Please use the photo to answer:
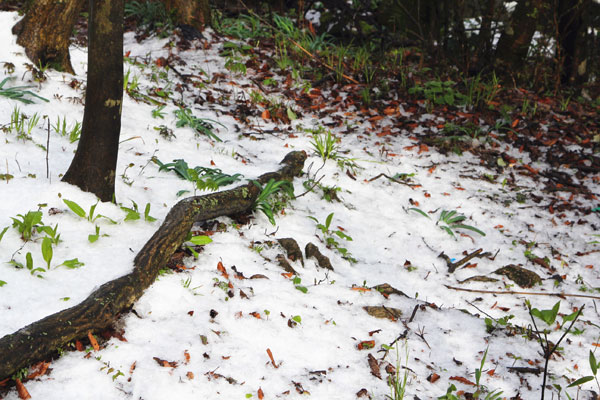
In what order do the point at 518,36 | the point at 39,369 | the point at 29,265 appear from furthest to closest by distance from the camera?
the point at 518,36
the point at 29,265
the point at 39,369

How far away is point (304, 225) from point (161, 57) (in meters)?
3.67

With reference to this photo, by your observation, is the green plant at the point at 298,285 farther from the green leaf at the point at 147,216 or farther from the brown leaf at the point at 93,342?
the brown leaf at the point at 93,342

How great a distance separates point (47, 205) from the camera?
245 cm

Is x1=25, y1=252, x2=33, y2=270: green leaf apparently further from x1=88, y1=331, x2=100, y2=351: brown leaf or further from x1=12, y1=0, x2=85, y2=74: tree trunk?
x1=12, y1=0, x2=85, y2=74: tree trunk

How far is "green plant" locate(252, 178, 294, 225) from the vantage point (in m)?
3.11

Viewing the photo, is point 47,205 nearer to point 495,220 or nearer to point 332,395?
point 332,395

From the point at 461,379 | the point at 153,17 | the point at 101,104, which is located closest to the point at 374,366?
the point at 461,379

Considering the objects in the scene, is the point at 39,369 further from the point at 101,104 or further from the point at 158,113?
the point at 158,113

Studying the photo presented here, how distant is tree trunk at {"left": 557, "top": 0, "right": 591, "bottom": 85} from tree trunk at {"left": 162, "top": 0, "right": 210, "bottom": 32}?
4.96 metres

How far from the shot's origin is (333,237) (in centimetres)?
329

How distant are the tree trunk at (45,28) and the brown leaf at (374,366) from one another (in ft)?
12.9

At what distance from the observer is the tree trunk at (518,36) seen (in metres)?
5.46

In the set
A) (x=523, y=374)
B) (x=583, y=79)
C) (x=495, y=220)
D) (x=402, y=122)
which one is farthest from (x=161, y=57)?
(x=583, y=79)

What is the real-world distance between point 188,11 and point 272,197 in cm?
454
